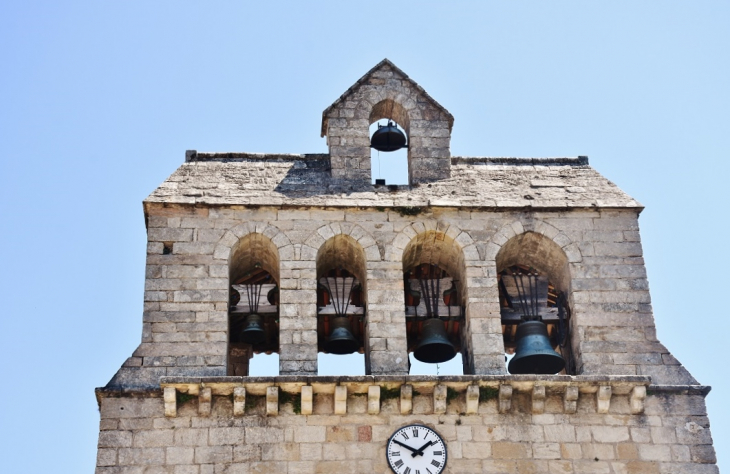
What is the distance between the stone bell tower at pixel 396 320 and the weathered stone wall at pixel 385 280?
3 cm

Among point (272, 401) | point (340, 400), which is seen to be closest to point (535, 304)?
point (340, 400)

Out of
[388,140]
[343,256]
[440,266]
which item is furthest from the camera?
[388,140]

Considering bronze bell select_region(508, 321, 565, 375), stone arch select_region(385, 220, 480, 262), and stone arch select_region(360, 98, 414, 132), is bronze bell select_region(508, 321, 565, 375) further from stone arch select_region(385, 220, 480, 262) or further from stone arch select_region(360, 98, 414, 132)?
stone arch select_region(360, 98, 414, 132)

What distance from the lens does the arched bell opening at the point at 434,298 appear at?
66.0 ft

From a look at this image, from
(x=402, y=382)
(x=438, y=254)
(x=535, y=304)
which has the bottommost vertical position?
(x=402, y=382)

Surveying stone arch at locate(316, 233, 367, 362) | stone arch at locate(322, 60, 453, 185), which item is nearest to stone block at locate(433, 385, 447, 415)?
stone arch at locate(316, 233, 367, 362)

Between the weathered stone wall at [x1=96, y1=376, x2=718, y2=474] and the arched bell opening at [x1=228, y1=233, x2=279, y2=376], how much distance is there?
181cm

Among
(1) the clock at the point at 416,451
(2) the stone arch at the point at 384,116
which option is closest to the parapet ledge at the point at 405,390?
(1) the clock at the point at 416,451

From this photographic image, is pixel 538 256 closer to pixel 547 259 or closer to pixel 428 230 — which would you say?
pixel 547 259

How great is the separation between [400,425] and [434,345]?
1.74 m

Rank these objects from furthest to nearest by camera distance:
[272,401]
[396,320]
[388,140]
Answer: [388,140] < [396,320] < [272,401]

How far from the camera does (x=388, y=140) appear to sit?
2188cm

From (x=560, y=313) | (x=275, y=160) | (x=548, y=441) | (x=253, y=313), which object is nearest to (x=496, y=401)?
(x=548, y=441)

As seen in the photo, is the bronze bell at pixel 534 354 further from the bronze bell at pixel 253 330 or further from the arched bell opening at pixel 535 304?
the bronze bell at pixel 253 330
